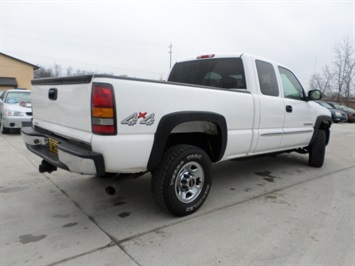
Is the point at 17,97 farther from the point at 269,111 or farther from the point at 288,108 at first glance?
the point at 288,108

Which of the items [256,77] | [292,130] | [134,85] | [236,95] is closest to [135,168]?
[134,85]

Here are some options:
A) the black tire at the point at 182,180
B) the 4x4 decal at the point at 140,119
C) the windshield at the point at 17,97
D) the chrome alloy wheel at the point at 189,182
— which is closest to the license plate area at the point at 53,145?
the 4x4 decal at the point at 140,119

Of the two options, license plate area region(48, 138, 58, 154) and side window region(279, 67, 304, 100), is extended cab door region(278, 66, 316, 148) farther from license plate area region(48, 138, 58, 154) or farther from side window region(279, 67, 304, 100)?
license plate area region(48, 138, 58, 154)

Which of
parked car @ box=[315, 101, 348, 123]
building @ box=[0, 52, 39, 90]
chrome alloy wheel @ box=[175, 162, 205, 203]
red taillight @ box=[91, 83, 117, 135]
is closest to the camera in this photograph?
red taillight @ box=[91, 83, 117, 135]

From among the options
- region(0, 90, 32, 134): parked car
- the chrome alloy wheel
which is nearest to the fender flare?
the chrome alloy wheel

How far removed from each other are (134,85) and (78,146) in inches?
31.7

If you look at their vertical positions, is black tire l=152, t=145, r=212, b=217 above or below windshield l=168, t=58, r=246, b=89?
below

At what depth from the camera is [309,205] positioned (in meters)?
3.66

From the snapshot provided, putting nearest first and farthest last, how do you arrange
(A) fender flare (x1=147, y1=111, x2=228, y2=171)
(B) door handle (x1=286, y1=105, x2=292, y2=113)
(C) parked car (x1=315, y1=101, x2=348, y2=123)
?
(A) fender flare (x1=147, y1=111, x2=228, y2=171) < (B) door handle (x1=286, y1=105, x2=292, y2=113) < (C) parked car (x1=315, y1=101, x2=348, y2=123)

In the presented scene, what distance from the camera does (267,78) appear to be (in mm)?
4238

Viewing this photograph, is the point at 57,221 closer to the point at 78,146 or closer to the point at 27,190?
the point at 78,146

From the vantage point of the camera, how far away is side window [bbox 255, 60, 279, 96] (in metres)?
4.07

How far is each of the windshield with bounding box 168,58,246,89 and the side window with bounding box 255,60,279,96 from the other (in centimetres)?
33

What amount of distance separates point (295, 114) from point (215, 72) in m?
1.64
